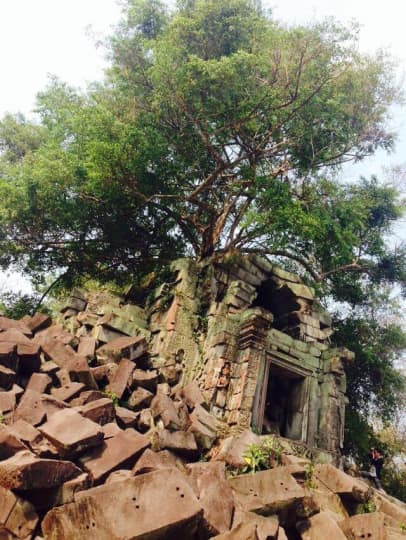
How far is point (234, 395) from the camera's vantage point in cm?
855

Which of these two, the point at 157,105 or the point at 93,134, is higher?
the point at 157,105

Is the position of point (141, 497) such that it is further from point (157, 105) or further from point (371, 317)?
point (371, 317)

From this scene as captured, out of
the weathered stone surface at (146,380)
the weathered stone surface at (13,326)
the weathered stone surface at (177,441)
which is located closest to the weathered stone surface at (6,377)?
the weathered stone surface at (13,326)

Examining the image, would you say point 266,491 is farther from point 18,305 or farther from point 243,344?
point 18,305

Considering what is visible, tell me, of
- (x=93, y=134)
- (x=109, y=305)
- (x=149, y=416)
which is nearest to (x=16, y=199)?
(x=93, y=134)

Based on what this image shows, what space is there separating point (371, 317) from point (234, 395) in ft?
30.8

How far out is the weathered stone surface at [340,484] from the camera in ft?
20.5

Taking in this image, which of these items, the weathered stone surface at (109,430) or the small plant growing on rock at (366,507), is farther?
the small plant growing on rock at (366,507)

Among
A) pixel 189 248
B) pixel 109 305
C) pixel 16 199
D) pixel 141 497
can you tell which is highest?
pixel 189 248

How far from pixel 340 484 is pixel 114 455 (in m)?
3.20

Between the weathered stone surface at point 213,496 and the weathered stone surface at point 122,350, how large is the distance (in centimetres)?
349

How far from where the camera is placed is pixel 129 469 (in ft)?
17.2

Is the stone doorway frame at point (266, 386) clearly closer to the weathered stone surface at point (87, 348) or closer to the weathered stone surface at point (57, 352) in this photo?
the weathered stone surface at point (87, 348)

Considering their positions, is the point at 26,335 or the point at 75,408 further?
the point at 26,335
